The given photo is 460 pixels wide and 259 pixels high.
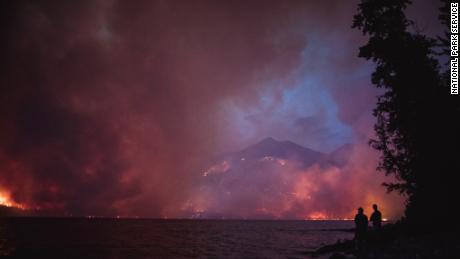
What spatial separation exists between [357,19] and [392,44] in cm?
370

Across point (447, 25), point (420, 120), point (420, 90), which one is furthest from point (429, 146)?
point (447, 25)

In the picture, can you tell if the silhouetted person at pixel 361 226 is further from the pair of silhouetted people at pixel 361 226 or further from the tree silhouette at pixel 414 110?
the tree silhouette at pixel 414 110

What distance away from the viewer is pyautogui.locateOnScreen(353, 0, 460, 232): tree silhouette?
24955 mm

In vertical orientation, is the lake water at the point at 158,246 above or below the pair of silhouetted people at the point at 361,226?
below

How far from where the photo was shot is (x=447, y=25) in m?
28.3

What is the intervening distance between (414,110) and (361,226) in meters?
11.1

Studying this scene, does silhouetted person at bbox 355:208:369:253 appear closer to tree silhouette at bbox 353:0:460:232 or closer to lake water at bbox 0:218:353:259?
tree silhouette at bbox 353:0:460:232

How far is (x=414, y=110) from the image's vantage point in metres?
26.2

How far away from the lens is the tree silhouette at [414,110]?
25.0m

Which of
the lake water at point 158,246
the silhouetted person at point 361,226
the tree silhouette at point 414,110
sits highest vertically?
the tree silhouette at point 414,110

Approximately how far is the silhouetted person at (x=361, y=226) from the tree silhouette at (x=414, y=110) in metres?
7.43

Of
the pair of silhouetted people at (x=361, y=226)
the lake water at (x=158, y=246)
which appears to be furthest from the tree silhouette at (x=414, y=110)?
the lake water at (x=158, y=246)

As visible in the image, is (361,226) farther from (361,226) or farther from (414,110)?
(414,110)

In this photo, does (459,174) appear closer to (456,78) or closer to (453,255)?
(456,78)
